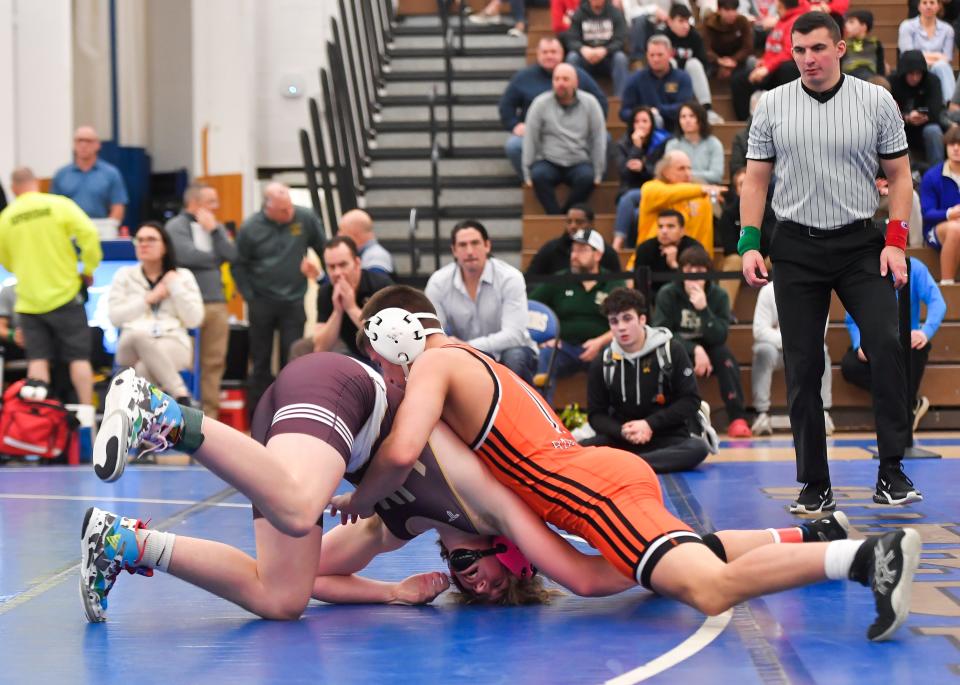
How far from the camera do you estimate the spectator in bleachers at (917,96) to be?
37.0 feet

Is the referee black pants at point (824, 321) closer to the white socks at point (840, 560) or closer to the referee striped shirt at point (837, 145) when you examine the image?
the referee striped shirt at point (837, 145)

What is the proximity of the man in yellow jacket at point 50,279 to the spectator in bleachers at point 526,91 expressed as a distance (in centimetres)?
382

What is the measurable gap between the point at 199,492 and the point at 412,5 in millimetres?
9099

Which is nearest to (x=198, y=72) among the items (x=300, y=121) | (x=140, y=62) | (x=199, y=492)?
(x=300, y=121)

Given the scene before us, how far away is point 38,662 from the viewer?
3201 millimetres

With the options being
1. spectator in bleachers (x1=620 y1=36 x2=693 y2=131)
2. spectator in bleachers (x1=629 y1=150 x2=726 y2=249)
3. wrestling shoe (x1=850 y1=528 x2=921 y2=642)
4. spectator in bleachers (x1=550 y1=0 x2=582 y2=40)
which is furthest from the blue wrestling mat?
spectator in bleachers (x1=550 y1=0 x2=582 y2=40)

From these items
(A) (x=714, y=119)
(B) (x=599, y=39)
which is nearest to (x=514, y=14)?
(B) (x=599, y=39)

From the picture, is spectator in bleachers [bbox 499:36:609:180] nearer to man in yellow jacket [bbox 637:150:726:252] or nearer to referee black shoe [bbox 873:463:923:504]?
man in yellow jacket [bbox 637:150:726:252]

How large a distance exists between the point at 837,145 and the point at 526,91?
23.0 ft

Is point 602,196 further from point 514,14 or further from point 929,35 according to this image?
point 929,35

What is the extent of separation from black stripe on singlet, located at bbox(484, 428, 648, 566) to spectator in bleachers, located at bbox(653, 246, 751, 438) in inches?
201

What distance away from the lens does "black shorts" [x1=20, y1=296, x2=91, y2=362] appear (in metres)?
9.03

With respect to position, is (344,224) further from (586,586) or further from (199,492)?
(586,586)

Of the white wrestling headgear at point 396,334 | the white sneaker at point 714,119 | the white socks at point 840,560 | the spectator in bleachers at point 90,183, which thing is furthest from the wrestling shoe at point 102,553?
the white sneaker at point 714,119
